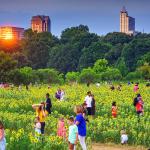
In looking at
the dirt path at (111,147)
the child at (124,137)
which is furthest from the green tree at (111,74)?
the child at (124,137)

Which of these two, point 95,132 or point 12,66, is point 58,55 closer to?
point 12,66

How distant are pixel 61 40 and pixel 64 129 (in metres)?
89.1

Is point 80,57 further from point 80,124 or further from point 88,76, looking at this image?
point 80,124

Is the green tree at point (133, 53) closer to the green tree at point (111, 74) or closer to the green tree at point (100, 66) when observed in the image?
the green tree at point (100, 66)

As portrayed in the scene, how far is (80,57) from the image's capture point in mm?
89750

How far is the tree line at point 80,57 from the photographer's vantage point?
7019cm

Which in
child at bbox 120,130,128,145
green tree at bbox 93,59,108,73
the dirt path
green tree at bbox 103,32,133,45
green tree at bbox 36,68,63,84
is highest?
green tree at bbox 103,32,133,45

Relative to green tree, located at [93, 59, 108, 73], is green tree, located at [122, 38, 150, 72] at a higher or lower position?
higher

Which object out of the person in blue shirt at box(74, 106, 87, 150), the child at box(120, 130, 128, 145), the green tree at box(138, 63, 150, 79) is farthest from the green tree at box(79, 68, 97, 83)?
the person in blue shirt at box(74, 106, 87, 150)

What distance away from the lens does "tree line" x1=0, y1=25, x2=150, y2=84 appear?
70188 mm

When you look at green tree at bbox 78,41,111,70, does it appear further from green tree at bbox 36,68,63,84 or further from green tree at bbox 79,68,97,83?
green tree at bbox 36,68,63,84

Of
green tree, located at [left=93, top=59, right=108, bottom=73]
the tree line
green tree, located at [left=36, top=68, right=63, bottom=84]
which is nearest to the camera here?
green tree, located at [left=36, top=68, right=63, bottom=84]

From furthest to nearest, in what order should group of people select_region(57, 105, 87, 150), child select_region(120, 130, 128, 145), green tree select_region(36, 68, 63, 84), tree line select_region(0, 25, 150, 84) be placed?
tree line select_region(0, 25, 150, 84)
green tree select_region(36, 68, 63, 84)
child select_region(120, 130, 128, 145)
group of people select_region(57, 105, 87, 150)

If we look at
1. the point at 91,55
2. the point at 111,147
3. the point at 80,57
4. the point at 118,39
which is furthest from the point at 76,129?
the point at 118,39
